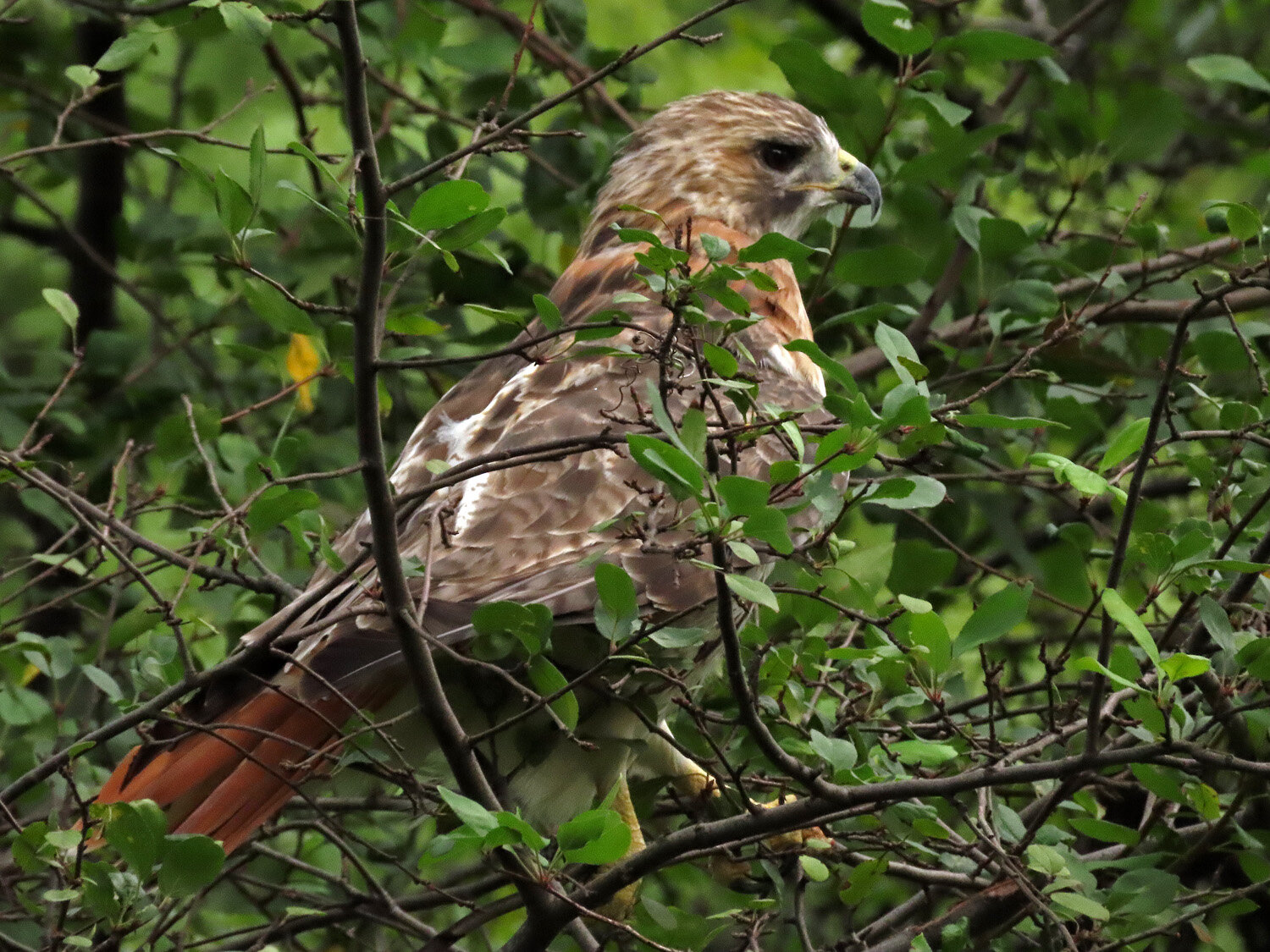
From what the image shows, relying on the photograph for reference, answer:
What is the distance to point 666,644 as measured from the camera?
200 cm

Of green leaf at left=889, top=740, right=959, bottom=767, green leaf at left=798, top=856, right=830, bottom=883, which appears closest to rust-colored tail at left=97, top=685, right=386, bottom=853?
green leaf at left=798, top=856, right=830, bottom=883

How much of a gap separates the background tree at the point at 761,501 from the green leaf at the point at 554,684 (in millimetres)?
140

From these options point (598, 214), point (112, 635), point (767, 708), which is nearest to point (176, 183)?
point (598, 214)

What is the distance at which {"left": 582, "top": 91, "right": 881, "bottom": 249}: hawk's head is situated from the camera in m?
3.87

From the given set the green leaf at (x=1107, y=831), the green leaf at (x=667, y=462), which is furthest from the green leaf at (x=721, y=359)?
the green leaf at (x=1107, y=831)

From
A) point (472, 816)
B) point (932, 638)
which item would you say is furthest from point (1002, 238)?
point (472, 816)

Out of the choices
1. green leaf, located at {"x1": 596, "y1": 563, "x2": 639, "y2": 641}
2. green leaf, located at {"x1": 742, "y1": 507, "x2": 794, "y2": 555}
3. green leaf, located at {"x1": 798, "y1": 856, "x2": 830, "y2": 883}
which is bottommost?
green leaf, located at {"x1": 798, "y1": 856, "x2": 830, "y2": 883}

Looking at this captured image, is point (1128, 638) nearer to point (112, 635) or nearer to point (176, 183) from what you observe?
point (112, 635)

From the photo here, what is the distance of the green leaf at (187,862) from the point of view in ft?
6.71

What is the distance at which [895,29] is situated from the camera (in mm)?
2793

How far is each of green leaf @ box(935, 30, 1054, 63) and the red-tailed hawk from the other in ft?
2.00

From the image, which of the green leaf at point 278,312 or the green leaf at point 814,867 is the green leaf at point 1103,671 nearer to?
the green leaf at point 814,867

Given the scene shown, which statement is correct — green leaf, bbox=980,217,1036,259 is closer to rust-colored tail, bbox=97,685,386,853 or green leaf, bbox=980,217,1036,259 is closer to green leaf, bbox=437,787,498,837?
rust-colored tail, bbox=97,685,386,853

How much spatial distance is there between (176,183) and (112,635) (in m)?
2.42
